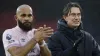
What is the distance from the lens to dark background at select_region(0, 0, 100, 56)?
26.2ft

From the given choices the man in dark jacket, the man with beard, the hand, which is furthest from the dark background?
the hand

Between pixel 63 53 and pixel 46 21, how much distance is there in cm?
409

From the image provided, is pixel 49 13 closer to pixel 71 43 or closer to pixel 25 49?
pixel 71 43

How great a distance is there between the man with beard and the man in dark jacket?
1.07 feet

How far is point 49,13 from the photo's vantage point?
319 inches

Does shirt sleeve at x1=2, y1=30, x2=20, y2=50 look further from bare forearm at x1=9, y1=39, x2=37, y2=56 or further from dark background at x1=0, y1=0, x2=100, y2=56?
dark background at x1=0, y1=0, x2=100, y2=56

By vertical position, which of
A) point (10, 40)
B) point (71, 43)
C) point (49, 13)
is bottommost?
point (49, 13)

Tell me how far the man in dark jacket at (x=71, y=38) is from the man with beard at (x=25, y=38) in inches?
12.8

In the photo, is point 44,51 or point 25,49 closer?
point 25,49

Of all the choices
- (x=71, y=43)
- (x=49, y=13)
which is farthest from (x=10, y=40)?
(x=49, y=13)

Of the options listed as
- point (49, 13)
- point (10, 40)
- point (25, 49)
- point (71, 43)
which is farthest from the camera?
point (49, 13)

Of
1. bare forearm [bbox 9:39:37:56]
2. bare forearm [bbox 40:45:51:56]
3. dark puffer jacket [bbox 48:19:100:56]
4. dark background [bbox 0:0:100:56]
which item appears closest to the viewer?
bare forearm [bbox 9:39:37:56]

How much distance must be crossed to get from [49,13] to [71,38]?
4.12 m

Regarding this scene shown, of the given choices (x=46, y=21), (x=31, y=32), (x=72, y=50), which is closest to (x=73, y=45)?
(x=72, y=50)
